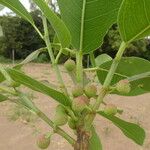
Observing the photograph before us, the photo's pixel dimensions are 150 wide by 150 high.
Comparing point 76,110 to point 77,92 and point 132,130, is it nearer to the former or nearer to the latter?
point 77,92

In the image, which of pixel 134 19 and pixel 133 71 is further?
pixel 133 71

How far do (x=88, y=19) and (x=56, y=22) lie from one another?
6 centimetres

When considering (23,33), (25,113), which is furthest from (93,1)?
(23,33)

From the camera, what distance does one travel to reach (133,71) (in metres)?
0.76

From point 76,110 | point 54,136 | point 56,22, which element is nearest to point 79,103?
point 76,110

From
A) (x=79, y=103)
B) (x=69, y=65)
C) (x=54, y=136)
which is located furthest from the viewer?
(x=54, y=136)

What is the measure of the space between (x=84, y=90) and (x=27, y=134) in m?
5.75

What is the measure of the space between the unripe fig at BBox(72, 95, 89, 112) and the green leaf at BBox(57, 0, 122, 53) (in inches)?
4.2

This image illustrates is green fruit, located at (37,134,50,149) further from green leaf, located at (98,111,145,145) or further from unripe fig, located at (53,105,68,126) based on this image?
green leaf, located at (98,111,145,145)

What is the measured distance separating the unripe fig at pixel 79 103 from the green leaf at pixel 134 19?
0.11 m

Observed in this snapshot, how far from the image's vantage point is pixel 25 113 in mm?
7340

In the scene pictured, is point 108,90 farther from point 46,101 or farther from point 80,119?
point 46,101

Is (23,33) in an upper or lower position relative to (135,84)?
lower

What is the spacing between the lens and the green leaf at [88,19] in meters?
0.63
